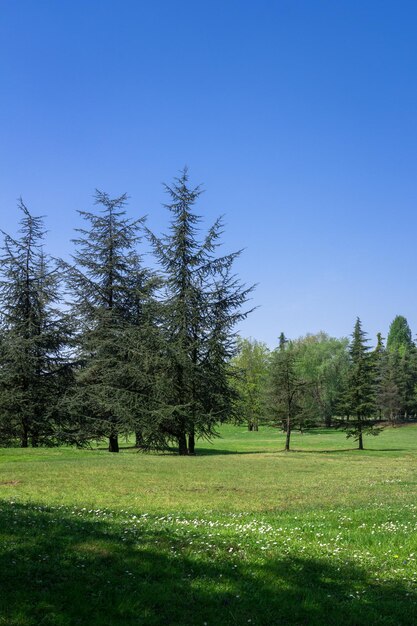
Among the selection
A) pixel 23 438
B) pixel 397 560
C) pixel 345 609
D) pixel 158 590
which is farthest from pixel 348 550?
pixel 23 438

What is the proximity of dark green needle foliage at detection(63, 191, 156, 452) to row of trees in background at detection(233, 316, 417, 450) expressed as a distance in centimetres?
686

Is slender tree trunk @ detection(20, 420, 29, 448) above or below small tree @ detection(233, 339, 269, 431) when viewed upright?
below

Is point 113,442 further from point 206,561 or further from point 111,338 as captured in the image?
point 206,561

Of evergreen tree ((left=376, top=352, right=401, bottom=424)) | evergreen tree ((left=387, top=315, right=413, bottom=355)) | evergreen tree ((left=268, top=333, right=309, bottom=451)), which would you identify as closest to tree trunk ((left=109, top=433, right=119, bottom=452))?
evergreen tree ((left=268, top=333, right=309, bottom=451))

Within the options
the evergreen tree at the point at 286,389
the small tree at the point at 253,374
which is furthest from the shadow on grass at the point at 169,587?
the small tree at the point at 253,374

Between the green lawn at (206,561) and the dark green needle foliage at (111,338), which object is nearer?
the green lawn at (206,561)

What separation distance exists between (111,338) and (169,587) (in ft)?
97.0

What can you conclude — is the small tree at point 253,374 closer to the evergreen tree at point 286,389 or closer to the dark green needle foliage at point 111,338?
the evergreen tree at point 286,389

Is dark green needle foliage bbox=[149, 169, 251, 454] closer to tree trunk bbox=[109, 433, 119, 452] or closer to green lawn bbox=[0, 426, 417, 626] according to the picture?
tree trunk bbox=[109, 433, 119, 452]

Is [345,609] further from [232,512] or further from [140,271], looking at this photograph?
[140,271]

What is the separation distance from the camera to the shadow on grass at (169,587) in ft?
18.0

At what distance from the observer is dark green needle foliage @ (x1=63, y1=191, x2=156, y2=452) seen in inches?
1294

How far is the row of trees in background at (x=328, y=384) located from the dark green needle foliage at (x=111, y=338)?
6.86 m

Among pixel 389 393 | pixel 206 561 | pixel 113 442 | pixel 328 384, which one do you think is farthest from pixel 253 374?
pixel 206 561
